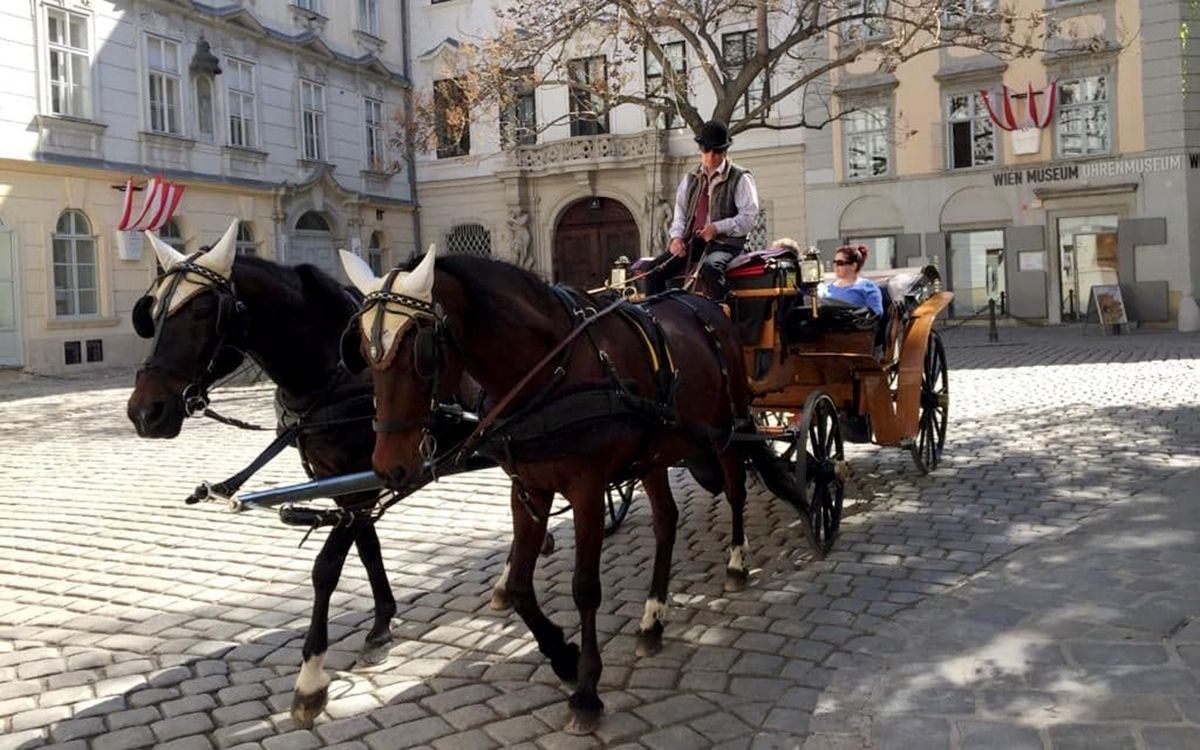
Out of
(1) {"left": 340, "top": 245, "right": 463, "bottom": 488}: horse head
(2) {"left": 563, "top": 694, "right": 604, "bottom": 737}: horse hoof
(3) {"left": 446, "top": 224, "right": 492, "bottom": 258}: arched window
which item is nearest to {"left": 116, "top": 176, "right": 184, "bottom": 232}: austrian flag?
(3) {"left": 446, "top": 224, "right": 492, "bottom": 258}: arched window

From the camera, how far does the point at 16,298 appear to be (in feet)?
67.1

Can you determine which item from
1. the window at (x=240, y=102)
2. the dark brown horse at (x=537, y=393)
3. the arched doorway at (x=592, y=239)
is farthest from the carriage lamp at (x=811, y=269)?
the arched doorway at (x=592, y=239)

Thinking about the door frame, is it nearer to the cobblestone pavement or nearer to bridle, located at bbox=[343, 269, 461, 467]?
the cobblestone pavement

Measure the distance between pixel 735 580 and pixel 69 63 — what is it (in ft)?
68.2

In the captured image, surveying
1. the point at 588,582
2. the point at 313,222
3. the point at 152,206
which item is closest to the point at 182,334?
the point at 588,582

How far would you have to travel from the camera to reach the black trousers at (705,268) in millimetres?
6176

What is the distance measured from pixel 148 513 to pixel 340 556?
4.42 metres

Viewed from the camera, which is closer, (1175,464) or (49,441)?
(1175,464)

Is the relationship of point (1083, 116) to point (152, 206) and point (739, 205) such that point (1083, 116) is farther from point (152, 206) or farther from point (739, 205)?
point (739, 205)

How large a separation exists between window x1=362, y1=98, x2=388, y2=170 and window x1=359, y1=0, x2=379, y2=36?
2057mm

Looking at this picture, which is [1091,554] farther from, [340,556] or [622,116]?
[622,116]

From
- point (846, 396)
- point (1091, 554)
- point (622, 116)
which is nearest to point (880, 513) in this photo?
point (846, 396)

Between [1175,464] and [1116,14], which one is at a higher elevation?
[1116,14]

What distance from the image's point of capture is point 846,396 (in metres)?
7.41
